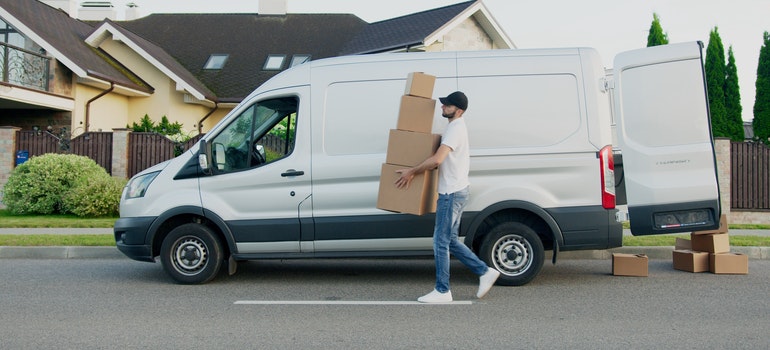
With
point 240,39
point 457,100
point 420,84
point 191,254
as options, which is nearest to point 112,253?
point 191,254

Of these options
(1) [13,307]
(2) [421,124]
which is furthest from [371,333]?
(1) [13,307]

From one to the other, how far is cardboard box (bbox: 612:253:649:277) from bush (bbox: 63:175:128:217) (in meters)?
10.9

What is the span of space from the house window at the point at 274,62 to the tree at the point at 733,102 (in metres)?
14.5

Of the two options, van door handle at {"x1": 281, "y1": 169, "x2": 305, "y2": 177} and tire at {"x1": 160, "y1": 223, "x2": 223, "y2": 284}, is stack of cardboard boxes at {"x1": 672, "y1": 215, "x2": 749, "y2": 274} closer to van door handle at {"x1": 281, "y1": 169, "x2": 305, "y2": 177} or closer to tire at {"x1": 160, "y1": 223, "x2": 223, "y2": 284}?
van door handle at {"x1": 281, "y1": 169, "x2": 305, "y2": 177}

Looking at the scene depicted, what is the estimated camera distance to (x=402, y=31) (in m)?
24.4

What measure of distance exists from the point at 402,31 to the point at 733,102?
408 inches

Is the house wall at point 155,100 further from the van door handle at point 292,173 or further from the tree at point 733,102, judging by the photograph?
the van door handle at point 292,173

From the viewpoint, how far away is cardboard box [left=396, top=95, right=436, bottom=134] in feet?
23.2

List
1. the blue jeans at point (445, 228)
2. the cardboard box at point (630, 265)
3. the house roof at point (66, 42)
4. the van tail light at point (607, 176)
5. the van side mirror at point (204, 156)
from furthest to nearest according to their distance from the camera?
the house roof at point (66, 42) → the cardboard box at point (630, 265) → the van side mirror at point (204, 156) → the van tail light at point (607, 176) → the blue jeans at point (445, 228)

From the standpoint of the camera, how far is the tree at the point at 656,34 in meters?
19.8

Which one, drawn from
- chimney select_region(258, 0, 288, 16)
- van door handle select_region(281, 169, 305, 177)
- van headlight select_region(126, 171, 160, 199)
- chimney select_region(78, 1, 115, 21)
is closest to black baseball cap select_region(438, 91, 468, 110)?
van door handle select_region(281, 169, 305, 177)

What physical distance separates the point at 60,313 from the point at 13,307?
61 centimetres

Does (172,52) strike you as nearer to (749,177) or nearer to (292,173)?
(749,177)

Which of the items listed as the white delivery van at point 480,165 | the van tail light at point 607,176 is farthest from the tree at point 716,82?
the van tail light at point 607,176
